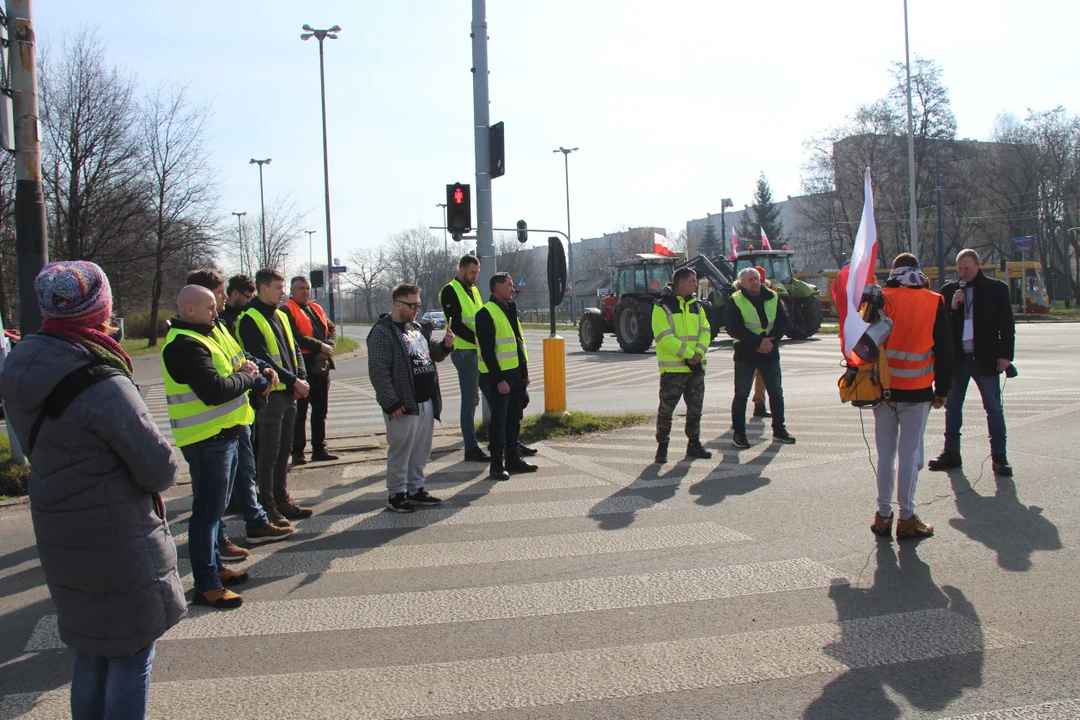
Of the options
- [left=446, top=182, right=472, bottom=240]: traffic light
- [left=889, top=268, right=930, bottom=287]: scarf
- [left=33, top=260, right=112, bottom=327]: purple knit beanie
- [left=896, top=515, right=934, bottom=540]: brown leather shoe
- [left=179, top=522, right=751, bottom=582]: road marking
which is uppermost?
[left=446, top=182, right=472, bottom=240]: traffic light

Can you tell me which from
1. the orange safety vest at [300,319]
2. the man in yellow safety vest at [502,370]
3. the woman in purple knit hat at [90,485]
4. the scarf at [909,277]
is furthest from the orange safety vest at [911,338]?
the orange safety vest at [300,319]

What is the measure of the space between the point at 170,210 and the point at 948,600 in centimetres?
3652

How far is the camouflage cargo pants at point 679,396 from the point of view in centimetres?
849

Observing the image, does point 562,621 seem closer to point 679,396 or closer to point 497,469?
point 497,469

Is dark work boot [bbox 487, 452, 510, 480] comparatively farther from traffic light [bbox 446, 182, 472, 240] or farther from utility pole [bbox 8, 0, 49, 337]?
utility pole [bbox 8, 0, 49, 337]

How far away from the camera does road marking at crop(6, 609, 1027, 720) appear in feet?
11.6

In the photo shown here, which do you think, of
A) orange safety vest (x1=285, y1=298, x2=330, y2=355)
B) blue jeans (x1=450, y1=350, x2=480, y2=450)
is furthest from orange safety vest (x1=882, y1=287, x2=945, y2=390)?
orange safety vest (x1=285, y1=298, x2=330, y2=355)

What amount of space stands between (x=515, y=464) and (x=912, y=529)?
3709mm

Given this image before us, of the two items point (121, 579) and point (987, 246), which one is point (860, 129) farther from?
point (121, 579)

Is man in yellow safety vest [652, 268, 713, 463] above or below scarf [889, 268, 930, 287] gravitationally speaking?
below

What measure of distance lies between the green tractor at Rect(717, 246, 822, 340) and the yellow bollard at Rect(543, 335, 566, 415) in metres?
17.2

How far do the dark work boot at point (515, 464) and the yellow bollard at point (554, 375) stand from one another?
2.46m

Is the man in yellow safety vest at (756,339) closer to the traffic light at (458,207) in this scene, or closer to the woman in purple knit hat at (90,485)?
the traffic light at (458,207)

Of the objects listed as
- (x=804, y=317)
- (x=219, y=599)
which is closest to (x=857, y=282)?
(x=219, y=599)
